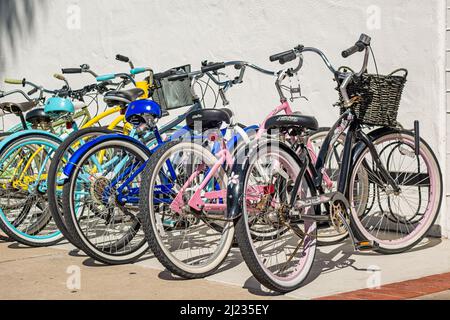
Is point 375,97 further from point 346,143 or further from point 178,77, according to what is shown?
point 178,77

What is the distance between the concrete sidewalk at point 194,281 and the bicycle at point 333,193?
0.50ft

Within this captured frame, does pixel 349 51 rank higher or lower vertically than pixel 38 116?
higher

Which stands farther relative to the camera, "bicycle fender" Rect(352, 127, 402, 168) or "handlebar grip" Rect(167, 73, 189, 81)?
"handlebar grip" Rect(167, 73, 189, 81)

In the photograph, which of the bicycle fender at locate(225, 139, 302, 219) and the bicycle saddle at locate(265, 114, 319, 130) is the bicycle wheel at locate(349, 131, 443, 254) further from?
the bicycle fender at locate(225, 139, 302, 219)

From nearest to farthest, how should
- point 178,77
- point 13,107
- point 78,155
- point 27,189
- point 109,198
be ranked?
point 78,155, point 109,198, point 178,77, point 27,189, point 13,107

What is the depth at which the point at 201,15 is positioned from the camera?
24.8ft

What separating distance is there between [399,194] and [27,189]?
9.04ft

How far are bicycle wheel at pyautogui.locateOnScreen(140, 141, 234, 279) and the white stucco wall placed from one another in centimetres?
193

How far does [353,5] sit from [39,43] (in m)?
4.44

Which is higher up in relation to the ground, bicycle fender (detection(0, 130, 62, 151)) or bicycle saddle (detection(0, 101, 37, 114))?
bicycle saddle (detection(0, 101, 37, 114))

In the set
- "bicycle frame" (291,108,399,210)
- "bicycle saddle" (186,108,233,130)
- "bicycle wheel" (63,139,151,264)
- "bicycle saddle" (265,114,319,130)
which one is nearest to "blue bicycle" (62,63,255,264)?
"bicycle wheel" (63,139,151,264)

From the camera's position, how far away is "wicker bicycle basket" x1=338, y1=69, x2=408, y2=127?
203 inches

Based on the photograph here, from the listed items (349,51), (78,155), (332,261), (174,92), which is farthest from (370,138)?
(78,155)

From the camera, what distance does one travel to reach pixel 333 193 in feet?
16.0
